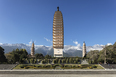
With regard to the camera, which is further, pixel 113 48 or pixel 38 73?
pixel 113 48

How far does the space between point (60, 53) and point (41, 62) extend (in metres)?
20.3

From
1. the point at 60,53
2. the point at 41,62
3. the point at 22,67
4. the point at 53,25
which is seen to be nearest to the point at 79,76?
the point at 22,67

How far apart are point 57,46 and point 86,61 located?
852 inches

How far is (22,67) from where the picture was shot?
28.6 metres

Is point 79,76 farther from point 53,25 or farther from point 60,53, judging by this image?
point 53,25

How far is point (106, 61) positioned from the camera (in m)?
34.4

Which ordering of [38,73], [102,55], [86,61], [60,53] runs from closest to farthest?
[38,73], [102,55], [86,61], [60,53]

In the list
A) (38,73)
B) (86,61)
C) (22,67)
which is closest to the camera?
(38,73)

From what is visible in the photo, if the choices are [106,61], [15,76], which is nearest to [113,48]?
[106,61]

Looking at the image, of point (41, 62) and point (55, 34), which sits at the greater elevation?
point (55, 34)

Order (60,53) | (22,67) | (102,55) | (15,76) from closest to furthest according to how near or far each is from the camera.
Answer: (15,76) → (22,67) → (102,55) → (60,53)

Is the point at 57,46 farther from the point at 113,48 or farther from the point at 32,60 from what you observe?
the point at 113,48

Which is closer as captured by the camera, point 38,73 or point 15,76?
point 15,76

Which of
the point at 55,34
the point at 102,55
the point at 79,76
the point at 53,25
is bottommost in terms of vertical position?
the point at 79,76
